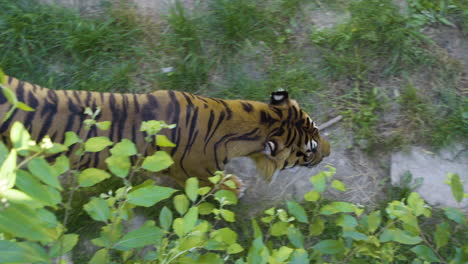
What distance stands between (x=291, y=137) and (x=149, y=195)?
2.02 metres

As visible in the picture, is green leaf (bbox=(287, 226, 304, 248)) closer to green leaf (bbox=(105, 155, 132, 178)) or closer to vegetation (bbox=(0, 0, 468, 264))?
green leaf (bbox=(105, 155, 132, 178))

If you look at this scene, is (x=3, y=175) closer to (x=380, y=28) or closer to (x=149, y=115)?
(x=149, y=115)

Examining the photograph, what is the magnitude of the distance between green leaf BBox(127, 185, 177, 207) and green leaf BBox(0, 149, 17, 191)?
512 mm

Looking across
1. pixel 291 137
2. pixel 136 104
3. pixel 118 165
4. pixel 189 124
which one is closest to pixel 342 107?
pixel 291 137

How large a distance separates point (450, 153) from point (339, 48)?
143 centimetres

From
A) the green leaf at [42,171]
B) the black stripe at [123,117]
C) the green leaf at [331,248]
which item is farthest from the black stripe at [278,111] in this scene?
the green leaf at [42,171]

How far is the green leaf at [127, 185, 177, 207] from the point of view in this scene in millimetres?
1396

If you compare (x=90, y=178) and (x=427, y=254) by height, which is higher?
(x=90, y=178)

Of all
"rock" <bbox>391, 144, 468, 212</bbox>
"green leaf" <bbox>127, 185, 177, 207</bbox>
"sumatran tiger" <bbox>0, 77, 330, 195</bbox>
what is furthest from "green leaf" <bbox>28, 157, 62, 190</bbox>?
"rock" <bbox>391, 144, 468, 212</bbox>

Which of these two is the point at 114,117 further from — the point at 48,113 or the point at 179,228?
the point at 179,228

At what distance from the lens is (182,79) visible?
4.19m

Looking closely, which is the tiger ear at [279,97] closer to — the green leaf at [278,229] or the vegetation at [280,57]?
the vegetation at [280,57]

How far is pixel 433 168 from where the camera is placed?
13.0 feet

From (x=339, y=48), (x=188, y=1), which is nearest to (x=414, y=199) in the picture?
(x=339, y=48)
